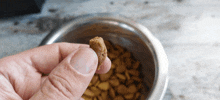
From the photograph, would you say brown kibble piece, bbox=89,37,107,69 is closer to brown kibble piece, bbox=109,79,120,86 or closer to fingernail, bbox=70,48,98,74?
fingernail, bbox=70,48,98,74

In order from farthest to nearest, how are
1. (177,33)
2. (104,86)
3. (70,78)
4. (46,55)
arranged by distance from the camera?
(177,33)
(104,86)
(46,55)
(70,78)

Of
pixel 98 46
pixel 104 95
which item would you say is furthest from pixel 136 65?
pixel 98 46

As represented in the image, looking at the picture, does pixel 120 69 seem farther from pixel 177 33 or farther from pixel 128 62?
pixel 177 33

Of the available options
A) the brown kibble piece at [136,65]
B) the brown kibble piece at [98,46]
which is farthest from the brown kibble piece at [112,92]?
the brown kibble piece at [98,46]

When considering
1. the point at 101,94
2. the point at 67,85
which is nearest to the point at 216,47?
the point at 101,94

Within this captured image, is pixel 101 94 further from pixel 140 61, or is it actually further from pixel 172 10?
pixel 172 10

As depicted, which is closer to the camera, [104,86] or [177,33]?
[104,86]

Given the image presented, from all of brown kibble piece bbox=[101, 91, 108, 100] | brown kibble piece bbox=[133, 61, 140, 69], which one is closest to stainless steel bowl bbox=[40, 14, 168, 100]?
brown kibble piece bbox=[133, 61, 140, 69]

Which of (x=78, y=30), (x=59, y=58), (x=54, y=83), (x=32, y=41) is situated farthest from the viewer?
A: (x=32, y=41)
